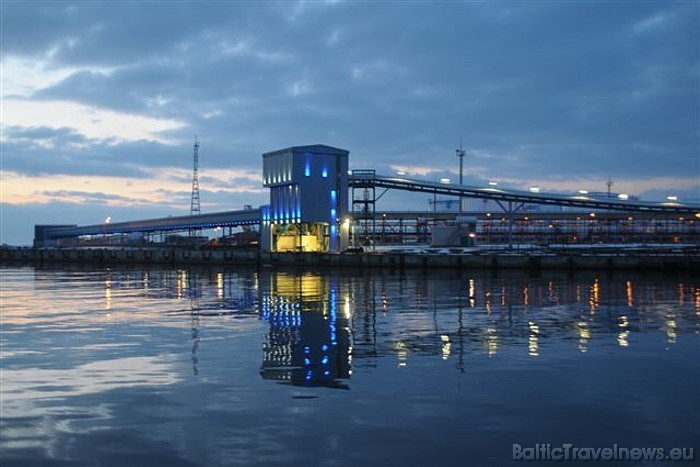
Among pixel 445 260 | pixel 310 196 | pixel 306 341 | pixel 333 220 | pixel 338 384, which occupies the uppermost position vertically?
pixel 310 196

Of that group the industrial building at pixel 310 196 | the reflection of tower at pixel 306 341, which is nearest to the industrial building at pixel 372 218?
the industrial building at pixel 310 196

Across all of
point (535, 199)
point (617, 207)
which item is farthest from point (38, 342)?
point (617, 207)

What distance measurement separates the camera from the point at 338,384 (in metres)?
15.5

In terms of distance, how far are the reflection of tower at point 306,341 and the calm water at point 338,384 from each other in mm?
93

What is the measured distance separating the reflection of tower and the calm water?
0.09 meters

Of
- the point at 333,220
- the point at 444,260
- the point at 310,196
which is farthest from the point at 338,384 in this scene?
the point at 333,220

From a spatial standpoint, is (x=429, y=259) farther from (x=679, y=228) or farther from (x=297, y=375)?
(x=679, y=228)

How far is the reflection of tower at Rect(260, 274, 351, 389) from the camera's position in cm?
1656

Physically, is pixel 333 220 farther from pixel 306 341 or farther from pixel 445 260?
pixel 306 341

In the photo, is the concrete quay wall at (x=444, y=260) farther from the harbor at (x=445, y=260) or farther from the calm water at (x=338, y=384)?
the calm water at (x=338, y=384)

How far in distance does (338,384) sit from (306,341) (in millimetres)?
6281

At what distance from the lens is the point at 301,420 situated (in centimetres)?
1248

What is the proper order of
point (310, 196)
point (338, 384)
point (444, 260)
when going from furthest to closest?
point (310, 196) → point (444, 260) → point (338, 384)

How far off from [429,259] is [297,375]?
57.1 m
